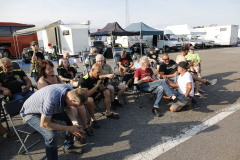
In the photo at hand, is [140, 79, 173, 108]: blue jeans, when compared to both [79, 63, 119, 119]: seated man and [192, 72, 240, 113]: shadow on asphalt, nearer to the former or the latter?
[192, 72, 240, 113]: shadow on asphalt

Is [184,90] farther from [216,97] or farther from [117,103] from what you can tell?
[117,103]

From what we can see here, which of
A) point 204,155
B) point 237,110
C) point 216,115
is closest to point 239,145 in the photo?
point 204,155

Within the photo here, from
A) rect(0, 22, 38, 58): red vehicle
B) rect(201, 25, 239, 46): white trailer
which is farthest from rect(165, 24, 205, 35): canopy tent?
rect(0, 22, 38, 58): red vehicle

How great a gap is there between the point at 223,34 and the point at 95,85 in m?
26.1

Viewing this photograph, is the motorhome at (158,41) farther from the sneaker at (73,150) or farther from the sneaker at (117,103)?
the sneaker at (73,150)

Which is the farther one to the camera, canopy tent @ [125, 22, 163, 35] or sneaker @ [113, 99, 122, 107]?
canopy tent @ [125, 22, 163, 35]

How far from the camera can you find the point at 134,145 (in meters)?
2.87

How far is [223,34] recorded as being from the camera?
79.3ft

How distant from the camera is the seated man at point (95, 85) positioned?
358 cm

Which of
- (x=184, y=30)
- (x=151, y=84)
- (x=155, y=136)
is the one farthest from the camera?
(x=184, y=30)

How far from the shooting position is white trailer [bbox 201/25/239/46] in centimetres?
2366

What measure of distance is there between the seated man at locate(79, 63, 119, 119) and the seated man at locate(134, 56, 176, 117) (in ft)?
2.97

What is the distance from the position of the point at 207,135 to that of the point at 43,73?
321cm

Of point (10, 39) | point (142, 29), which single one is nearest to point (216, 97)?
point (142, 29)
